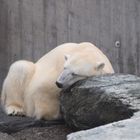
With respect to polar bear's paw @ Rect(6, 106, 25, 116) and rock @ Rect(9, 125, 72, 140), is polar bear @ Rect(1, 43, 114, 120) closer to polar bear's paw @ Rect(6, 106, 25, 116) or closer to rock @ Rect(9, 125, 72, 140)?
polar bear's paw @ Rect(6, 106, 25, 116)

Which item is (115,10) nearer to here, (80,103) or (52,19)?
(52,19)

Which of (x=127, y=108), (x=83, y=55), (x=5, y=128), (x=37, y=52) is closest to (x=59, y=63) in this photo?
(x=83, y=55)

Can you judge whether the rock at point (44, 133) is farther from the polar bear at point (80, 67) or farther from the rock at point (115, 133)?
the rock at point (115, 133)

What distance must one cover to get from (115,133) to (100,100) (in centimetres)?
161

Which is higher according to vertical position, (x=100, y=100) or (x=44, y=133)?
(x=100, y=100)

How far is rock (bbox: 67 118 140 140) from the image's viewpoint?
13.6 feet

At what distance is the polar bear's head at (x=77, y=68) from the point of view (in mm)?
6246

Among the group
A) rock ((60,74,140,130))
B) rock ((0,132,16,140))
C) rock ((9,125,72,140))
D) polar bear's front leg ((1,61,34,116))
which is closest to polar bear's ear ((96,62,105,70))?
rock ((60,74,140,130))

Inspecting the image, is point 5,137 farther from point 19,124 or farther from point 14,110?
point 14,110

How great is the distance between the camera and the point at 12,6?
10172mm

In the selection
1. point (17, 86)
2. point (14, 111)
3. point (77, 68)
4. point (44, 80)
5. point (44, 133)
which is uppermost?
Result: point (77, 68)

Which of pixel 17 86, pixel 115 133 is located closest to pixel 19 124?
pixel 17 86

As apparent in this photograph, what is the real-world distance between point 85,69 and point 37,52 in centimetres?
402

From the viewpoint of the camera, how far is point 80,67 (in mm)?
6316
